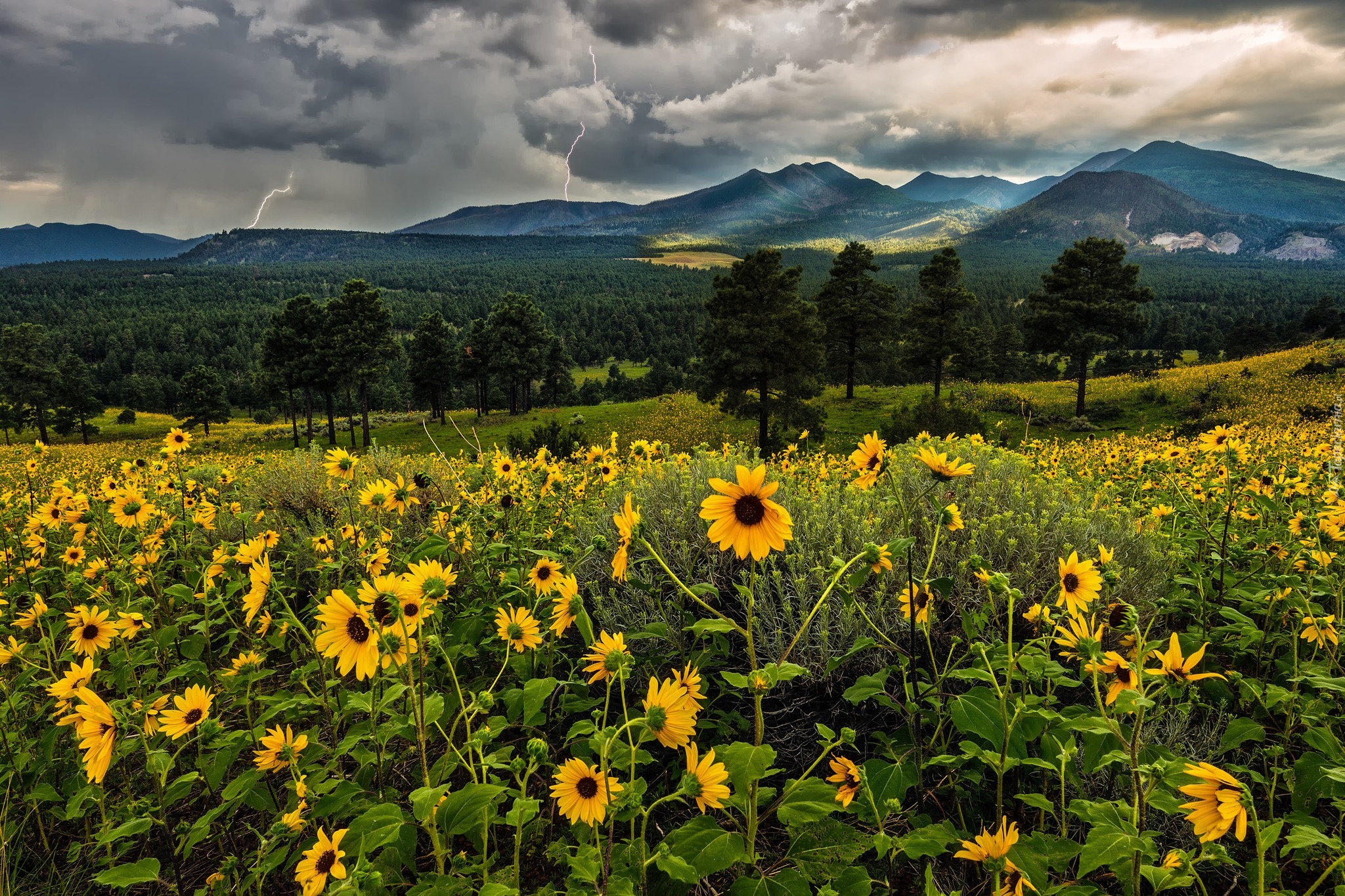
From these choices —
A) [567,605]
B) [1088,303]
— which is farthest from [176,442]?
[1088,303]

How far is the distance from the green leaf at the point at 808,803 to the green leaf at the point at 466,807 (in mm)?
731

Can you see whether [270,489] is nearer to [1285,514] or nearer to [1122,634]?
[1122,634]

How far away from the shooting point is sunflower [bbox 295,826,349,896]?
1.34 m

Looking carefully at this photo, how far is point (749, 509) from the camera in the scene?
1.71 metres

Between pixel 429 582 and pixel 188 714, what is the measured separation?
100 cm

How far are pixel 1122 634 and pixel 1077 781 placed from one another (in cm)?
127

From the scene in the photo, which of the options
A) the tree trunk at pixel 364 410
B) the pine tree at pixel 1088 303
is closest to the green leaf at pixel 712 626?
the pine tree at pixel 1088 303

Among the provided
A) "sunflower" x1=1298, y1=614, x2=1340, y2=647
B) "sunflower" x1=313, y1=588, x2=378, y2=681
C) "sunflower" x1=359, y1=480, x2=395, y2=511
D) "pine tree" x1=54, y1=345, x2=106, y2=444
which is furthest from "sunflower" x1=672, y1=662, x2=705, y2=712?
"pine tree" x1=54, y1=345, x2=106, y2=444

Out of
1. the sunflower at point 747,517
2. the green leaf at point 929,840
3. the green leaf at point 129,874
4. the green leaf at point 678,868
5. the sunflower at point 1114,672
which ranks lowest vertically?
the green leaf at point 129,874

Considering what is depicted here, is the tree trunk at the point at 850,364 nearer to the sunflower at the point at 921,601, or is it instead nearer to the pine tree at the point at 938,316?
the pine tree at the point at 938,316

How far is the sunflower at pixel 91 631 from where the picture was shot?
2.24 m

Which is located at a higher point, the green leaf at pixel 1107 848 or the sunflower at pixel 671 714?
the sunflower at pixel 671 714

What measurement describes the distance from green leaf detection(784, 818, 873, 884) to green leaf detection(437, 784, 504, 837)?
794mm

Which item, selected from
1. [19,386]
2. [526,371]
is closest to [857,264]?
[526,371]
